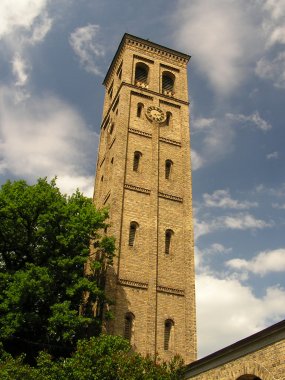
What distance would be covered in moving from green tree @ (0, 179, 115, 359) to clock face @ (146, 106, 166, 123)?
10694mm

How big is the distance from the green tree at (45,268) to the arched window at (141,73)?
48.3 feet

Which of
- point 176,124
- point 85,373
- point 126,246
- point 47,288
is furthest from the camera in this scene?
point 176,124

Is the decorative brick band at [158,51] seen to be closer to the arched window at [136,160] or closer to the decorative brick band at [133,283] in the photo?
the arched window at [136,160]

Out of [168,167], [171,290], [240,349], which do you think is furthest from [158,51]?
[240,349]

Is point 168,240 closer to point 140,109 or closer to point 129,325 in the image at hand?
point 129,325

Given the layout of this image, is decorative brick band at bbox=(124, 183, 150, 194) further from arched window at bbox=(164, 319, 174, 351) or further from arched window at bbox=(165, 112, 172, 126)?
arched window at bbox=(164, 319, 174, 351)

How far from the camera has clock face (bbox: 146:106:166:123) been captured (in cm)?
3158

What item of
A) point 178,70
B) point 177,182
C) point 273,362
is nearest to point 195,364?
point 273,362

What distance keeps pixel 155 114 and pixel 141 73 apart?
203 inches

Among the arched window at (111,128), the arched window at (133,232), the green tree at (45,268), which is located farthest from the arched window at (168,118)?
the green tree at (45,268)

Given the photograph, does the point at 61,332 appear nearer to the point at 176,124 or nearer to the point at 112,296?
the point at 112,296

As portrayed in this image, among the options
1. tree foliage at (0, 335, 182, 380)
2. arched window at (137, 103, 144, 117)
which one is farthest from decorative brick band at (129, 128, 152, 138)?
tree foliage at (0, 335, 182, 380)

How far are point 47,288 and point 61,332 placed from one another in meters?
2.08

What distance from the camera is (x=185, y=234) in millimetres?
27469
